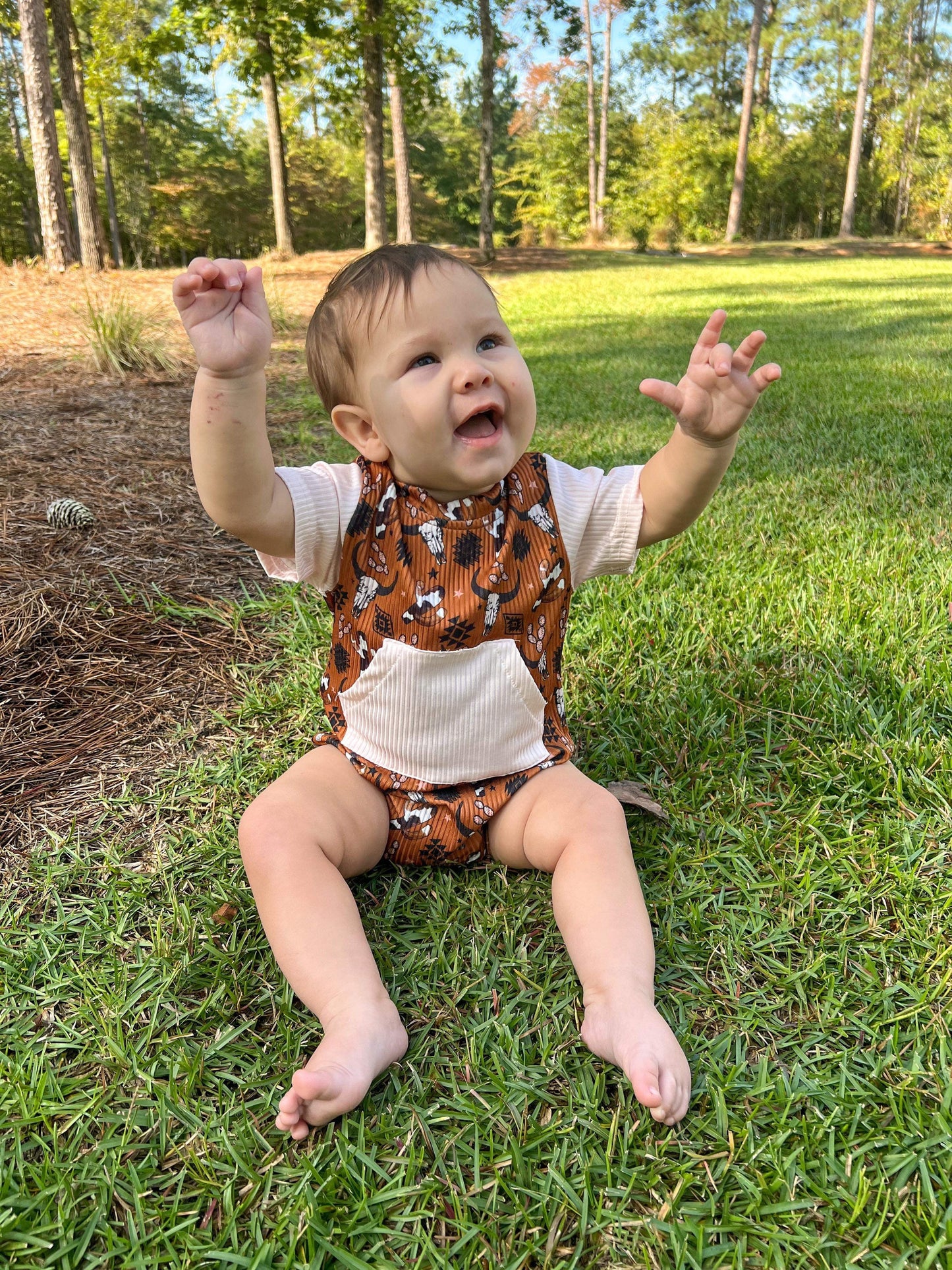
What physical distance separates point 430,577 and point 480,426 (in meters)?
0.26

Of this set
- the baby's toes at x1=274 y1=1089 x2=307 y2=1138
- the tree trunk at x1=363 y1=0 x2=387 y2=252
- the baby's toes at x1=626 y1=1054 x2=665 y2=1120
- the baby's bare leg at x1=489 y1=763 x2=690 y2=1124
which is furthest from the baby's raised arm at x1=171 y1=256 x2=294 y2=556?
the tree trunk at x1=363 y1=0 x2=387 y2=252

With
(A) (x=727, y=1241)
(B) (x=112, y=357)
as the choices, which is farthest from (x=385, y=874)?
(B) (x=112, y=357)

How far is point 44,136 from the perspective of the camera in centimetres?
938

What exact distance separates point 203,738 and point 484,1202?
122 centimetres

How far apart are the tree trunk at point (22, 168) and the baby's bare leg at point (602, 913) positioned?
29488 millimetres

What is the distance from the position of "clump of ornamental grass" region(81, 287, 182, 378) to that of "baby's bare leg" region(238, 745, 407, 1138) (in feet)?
15.6

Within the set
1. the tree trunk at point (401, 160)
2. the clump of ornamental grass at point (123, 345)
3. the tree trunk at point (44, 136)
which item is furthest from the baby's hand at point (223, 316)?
the tree trunk at point (401, 160)

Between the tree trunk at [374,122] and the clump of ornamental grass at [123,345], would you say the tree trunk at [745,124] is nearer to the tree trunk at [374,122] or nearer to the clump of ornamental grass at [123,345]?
the tree trunk at [374,122]

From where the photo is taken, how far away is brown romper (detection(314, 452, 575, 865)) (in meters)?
1.46

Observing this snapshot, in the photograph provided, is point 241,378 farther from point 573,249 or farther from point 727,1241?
point 573,249

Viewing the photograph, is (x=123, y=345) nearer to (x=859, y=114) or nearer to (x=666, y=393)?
(x=666, y=393)

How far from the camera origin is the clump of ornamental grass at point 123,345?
17.9ft

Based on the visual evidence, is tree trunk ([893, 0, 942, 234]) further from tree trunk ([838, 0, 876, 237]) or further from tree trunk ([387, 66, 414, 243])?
tree trunk ([387, 66, 414, 243])

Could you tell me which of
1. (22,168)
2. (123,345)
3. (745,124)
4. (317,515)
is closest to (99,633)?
(317,515)
